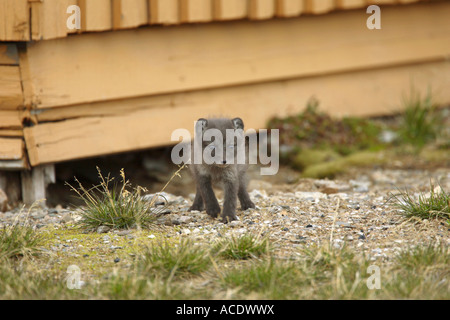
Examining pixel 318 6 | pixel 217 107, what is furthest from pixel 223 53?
pixel 318 6

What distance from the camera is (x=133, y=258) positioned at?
494cm

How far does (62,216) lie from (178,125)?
8.70 feet

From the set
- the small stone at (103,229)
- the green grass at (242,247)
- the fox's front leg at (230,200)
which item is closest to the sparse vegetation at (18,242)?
the small stone at (103,229)

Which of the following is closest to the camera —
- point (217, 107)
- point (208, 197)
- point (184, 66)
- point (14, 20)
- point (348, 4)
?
point (208, 197)

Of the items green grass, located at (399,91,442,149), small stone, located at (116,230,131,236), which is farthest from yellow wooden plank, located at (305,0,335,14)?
small stone, located at (116,230,131,236)

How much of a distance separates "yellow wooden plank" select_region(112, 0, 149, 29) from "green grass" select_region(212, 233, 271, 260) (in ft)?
12.0

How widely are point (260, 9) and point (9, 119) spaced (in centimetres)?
356

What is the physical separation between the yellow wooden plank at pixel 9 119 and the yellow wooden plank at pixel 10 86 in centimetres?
10

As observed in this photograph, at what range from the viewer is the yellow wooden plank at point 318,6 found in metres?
8.85

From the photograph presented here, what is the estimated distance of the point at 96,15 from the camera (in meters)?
7.34

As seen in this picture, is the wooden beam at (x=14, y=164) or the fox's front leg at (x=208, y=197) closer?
the fox's front leg at (x=208, y=197)

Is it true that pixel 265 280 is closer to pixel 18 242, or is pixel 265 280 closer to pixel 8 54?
pixel 18 242

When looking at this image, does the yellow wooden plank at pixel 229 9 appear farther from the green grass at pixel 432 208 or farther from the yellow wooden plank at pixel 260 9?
the green grass at pixel 432 208
